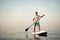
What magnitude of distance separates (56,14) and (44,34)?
0.42 metres

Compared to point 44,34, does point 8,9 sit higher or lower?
higher

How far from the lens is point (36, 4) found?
275 cm

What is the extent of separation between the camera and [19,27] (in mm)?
2744

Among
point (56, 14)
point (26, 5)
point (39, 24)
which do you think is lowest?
point (39, 24)

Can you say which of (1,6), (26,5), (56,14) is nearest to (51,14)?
(56,14)

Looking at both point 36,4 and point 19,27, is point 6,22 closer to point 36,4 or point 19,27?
point 19,27

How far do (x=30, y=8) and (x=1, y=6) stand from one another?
52 cm

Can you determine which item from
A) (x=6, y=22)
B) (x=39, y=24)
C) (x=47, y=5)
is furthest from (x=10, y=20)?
(x=47, y=5)

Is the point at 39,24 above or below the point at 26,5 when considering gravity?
below

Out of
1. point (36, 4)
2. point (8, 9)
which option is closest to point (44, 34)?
point (36, 4)

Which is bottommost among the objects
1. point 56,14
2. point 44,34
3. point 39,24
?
point 44,34

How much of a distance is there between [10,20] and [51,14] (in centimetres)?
74

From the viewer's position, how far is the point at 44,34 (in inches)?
104

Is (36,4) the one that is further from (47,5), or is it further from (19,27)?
(19,27)
